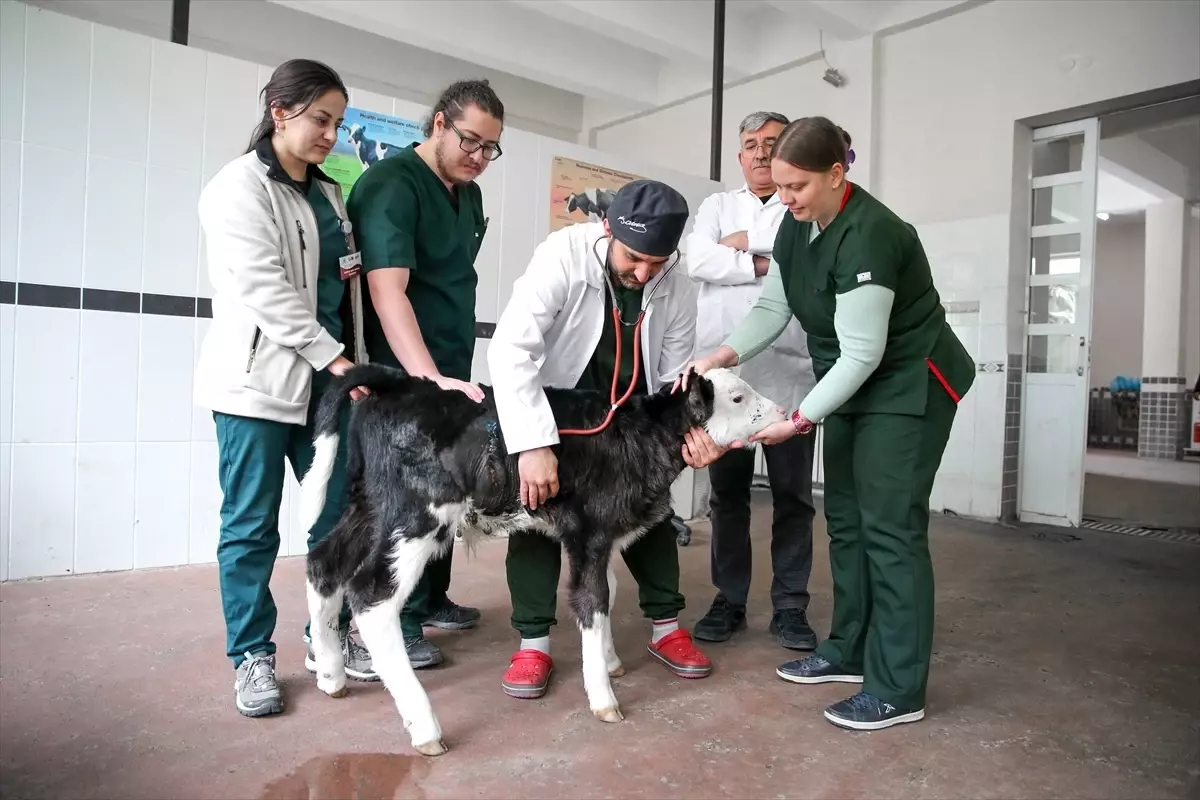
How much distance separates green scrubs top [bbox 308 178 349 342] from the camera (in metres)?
2.31

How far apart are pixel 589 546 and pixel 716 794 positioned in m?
0.69

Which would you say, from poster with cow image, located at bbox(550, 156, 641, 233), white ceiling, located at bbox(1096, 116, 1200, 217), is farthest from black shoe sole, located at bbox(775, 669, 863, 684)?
white ceiling, located at bbox(1096, 116, 1200, 217)

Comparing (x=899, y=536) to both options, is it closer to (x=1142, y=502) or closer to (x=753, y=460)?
(x=753, y=460)

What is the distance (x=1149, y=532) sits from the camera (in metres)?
5.38

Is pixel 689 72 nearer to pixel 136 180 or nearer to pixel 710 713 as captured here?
pixel 136 180

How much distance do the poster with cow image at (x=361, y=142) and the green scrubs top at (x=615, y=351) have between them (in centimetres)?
208

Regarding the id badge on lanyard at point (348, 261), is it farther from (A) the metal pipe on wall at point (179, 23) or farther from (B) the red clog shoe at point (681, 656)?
(A) the metal pipe on wall at point (179, 23)

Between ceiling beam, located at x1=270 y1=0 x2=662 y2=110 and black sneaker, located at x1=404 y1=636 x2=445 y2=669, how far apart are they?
5.72m

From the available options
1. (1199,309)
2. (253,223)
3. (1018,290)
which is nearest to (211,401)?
(253,223)

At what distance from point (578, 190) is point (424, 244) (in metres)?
2.53

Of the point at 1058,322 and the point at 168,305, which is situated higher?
the point at 1058,322

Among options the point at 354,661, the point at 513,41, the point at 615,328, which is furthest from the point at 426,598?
the point at 513,41

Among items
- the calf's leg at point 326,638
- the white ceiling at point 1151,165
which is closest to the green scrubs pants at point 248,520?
the calf's leg at point 326,638

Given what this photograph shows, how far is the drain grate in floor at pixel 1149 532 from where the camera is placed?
5.17 m
